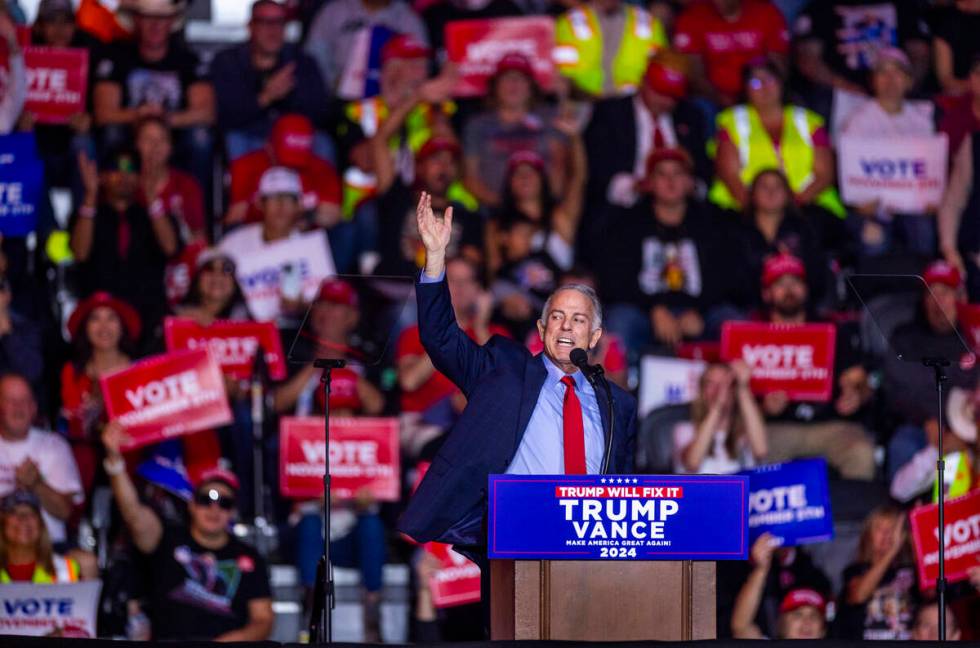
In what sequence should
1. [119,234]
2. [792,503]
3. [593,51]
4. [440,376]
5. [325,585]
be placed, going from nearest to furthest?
[325,585]
[792,503]
[440,376]
[119,234]
[593,51]

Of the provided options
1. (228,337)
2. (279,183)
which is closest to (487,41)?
(279,183)

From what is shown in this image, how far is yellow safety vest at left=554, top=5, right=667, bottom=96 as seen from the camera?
389 inches

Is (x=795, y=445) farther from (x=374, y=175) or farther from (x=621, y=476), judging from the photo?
(x=621, y=476)

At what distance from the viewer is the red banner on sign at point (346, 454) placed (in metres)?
8.09

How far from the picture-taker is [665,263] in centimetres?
904

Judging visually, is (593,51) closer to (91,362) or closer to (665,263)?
(665,263)

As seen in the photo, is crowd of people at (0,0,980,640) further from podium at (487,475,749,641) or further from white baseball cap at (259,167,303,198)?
podium at (487,475,749,641)

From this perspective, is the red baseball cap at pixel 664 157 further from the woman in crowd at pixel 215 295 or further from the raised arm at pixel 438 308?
the raised arm at pixel 438 308

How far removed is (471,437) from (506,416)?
0.11 meters

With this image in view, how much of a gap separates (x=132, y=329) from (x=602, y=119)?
2727 mm

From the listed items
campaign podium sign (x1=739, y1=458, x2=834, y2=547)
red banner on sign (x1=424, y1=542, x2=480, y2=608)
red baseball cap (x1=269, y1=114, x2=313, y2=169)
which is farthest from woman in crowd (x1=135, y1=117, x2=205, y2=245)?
campaign podium sign (x1=739, y1=458, x2=834, y2=547)

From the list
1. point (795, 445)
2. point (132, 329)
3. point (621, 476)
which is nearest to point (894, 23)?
point (795, 445)

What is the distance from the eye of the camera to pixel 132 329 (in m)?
8.41

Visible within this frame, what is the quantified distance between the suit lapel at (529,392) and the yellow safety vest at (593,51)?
4.93 metres
